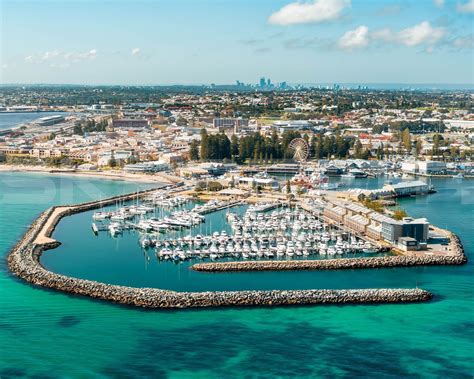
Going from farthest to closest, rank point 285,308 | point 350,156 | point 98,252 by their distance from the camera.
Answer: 1. point 350,156
2. point 98,252
3. point 285,308

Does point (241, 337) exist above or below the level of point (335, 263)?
below

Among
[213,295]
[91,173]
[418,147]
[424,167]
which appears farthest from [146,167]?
[213,295]

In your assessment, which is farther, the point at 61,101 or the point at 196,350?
the point at 61,101

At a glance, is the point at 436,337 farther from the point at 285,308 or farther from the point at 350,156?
the point at 350,156

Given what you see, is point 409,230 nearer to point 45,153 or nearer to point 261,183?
point 261,183

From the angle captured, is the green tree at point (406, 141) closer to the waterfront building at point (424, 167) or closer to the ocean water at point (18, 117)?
the waterfront building at point (424, 167)

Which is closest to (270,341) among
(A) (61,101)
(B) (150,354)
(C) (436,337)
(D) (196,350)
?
(D) (196,350)
